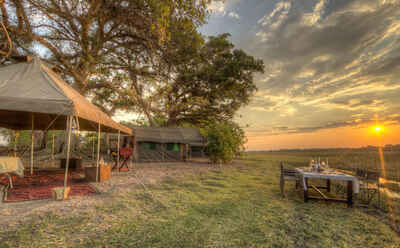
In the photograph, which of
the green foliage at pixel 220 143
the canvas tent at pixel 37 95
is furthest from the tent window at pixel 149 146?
the canvas tent at pixel 37 95

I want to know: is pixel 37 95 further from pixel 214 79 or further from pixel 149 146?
pixel 149 146

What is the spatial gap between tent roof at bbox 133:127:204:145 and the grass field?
10906 mm

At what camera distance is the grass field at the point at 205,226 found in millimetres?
2424

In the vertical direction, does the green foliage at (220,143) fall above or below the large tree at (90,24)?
below

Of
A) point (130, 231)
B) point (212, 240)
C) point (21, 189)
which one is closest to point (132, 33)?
point (21, 189)

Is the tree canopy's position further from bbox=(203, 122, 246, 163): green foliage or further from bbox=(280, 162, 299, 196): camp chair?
bbox=(280, 162, 299, 196): camp chair

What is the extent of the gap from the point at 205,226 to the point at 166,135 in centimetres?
1335

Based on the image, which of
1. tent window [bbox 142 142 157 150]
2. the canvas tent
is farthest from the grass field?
tent window [bbox 142 142 157 150]

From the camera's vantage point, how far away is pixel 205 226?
297 centimetres

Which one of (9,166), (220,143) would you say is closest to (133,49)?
(9,166)

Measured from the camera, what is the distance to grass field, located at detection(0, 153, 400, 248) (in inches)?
95.4

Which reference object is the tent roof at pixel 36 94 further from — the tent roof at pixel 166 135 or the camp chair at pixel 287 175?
the tent roof at pixel 166 135

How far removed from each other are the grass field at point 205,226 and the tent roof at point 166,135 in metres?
10.9

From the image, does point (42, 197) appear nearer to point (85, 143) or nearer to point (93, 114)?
point (93, 114)
